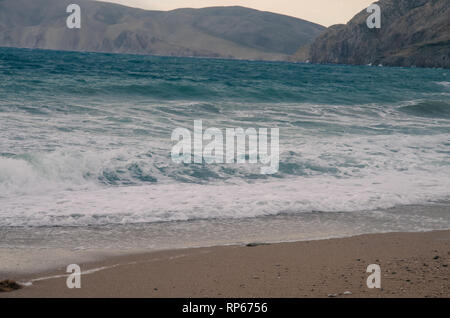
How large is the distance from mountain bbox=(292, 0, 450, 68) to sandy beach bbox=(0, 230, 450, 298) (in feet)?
495

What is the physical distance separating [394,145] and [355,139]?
114cm

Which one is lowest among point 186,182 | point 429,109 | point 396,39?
point 186,182

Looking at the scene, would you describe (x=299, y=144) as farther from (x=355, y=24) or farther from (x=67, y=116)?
(x=355, y=24)

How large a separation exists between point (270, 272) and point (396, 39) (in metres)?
179

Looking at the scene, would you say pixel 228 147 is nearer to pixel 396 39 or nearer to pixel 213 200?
pixel 213 200

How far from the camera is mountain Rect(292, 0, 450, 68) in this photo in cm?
14938

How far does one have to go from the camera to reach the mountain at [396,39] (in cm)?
14938

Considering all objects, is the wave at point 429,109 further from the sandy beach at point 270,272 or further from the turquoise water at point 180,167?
the sandy beach at point 270,272

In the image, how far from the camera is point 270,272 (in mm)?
5102

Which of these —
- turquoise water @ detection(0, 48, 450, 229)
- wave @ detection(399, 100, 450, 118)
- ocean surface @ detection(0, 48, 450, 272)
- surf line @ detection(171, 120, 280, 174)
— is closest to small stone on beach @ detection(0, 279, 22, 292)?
ocean surface @ detection(0, 48, 450, 272)

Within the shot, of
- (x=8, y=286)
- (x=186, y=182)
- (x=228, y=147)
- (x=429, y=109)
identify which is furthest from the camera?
(x=429, y=109)

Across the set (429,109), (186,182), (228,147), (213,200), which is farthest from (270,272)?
(429,109)

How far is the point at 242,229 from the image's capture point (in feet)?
22.8

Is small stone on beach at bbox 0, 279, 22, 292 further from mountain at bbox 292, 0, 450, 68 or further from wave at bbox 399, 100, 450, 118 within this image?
mountain at bbox 292, 0, 450, 68
